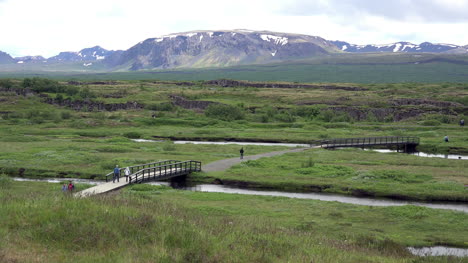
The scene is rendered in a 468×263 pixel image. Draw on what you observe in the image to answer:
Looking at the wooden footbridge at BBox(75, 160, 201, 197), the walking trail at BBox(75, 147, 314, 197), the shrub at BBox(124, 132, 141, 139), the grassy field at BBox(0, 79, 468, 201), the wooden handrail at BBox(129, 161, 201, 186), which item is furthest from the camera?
the shrub at BBox(124, 132, 141, 139)

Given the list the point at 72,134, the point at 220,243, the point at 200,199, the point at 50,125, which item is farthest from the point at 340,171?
the point at 50,125

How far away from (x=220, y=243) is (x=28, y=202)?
336 inches

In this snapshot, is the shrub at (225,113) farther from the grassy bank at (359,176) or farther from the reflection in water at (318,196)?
the reflection in water at (318,196)

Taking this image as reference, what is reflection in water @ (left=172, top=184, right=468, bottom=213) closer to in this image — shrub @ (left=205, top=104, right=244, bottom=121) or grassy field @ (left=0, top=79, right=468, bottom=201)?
grassy field @ (left=0, top=79, right=468, bottom=201)

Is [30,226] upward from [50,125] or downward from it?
upward

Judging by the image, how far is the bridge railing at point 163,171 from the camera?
145ft

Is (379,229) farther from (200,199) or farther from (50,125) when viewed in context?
(50,125)

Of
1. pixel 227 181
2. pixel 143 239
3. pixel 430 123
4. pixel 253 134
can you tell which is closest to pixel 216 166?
pixel 227 181

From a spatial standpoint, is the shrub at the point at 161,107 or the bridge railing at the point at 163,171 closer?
the bridge railing at the point at 163,171

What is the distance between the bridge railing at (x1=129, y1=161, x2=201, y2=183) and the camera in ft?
145

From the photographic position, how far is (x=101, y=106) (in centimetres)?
13925

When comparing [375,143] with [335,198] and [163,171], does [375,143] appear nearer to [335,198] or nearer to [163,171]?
[335,198]

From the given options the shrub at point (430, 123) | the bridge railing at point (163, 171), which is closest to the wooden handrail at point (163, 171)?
the bridge railing at point (163, 171)

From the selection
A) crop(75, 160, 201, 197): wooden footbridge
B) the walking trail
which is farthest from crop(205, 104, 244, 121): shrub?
crop(75, 160, 201, 197): wooden footbridge
